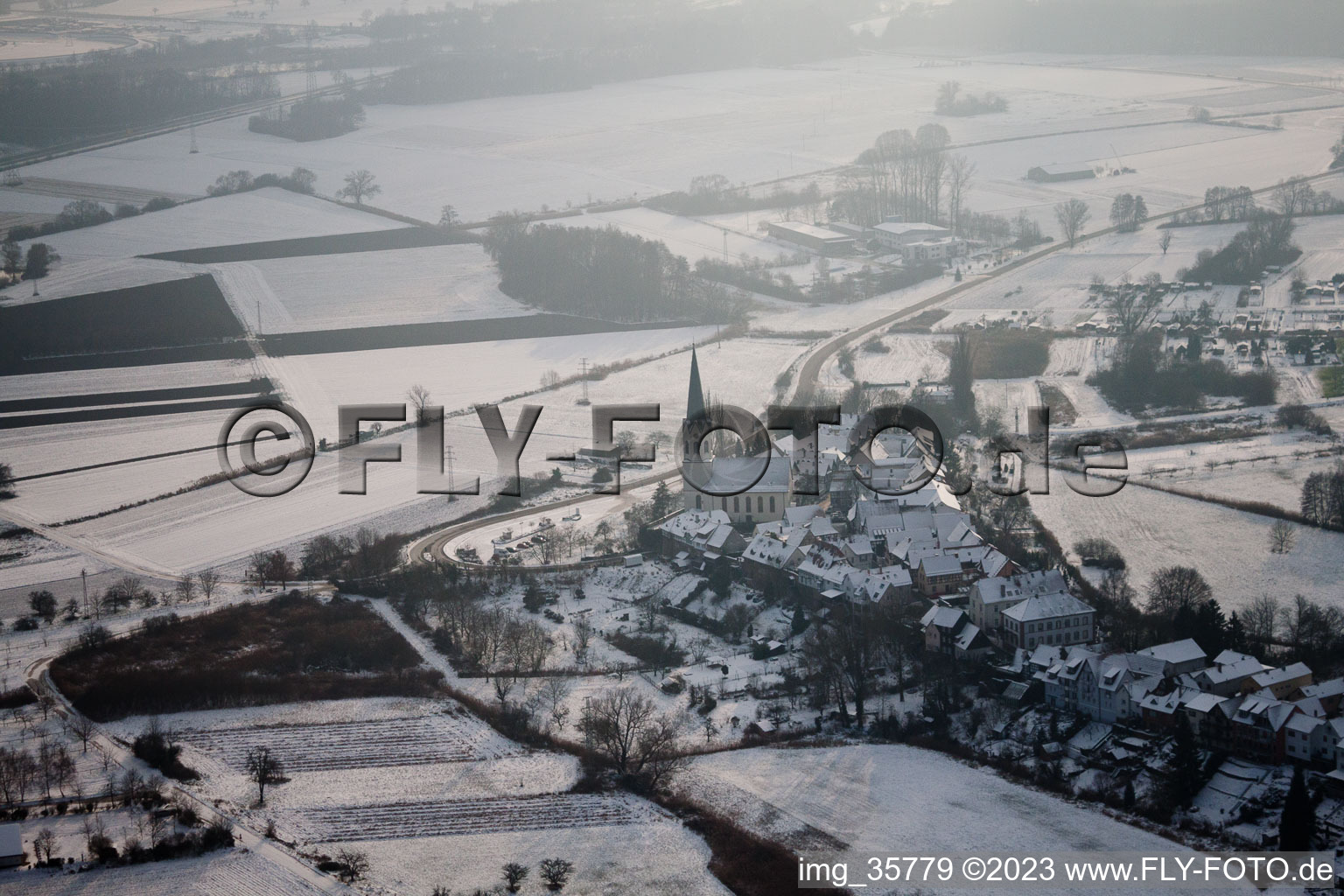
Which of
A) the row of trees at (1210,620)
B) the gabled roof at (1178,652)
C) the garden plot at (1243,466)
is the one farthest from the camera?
the garden plot at (1243,466)

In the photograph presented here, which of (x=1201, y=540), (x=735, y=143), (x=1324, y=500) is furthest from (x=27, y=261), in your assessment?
(x=1324, y=500)

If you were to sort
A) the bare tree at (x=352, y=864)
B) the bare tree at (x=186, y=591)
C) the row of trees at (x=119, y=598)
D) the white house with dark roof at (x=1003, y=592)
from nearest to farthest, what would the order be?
1. the bare tree at (x=352, y=864)
2. the white house with dark roof at (x=1003, y=592)
3. the row of trees at (x=119, y=598)
4. the bare tree at (x=186, y=591)

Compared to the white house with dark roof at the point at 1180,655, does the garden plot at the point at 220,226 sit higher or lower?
higher

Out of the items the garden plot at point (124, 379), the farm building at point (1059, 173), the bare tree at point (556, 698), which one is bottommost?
the bare tree at point (556, 698)

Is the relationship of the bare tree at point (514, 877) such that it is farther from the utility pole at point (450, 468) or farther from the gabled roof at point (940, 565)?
the utility pole at point (450, 468)

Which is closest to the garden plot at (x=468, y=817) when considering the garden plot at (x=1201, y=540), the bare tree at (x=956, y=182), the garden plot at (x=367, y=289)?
the garden plot at (x=1201, y=540)

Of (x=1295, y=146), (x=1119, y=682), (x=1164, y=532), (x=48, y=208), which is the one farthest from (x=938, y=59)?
(x=1119, y=682)

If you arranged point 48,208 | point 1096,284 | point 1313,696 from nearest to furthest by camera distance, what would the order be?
point 1313,696
point 1096,284
point 48,208

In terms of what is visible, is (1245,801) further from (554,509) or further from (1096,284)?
(1096,284)
